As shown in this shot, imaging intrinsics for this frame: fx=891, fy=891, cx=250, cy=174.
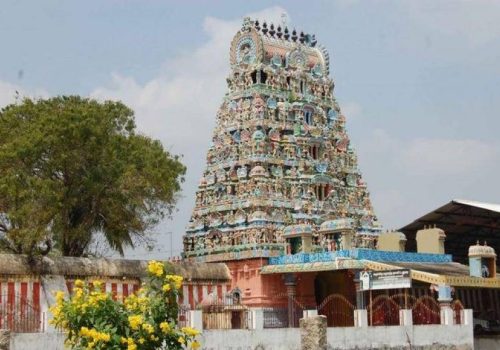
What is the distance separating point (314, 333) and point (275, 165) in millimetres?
13488

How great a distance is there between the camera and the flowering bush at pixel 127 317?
45.5ft

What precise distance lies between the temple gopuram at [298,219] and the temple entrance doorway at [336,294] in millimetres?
53

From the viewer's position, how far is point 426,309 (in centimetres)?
3109

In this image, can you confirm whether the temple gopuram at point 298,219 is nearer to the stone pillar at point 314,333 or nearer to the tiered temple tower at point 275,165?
the tiered temple tower at point 275,165

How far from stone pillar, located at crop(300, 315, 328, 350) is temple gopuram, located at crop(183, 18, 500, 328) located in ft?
17.9

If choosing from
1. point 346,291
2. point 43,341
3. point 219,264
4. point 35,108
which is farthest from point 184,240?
point 43,341

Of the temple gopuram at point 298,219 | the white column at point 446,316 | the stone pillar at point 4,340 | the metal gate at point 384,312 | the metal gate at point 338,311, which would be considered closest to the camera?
the stone pillar at point 4,340

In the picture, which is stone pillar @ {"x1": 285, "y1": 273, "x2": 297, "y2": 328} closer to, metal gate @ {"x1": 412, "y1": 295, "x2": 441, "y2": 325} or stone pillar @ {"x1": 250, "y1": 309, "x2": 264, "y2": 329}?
metal gate @ {"x1": 412, "y1": 295, "x2": 441, "y2": 325}

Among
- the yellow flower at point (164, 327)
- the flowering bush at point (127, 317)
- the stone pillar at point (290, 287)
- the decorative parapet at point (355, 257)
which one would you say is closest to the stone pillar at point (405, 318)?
the decorative parapet at point (355, 257)

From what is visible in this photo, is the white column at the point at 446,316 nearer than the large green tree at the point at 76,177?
No

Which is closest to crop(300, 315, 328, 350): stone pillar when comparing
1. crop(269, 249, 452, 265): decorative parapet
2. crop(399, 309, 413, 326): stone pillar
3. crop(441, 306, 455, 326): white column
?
crop(399, 309, 413, 326): stone pillar

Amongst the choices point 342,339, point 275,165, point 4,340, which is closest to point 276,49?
point 275,165

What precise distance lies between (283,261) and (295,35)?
38.7ft

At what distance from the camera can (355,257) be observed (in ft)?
102
